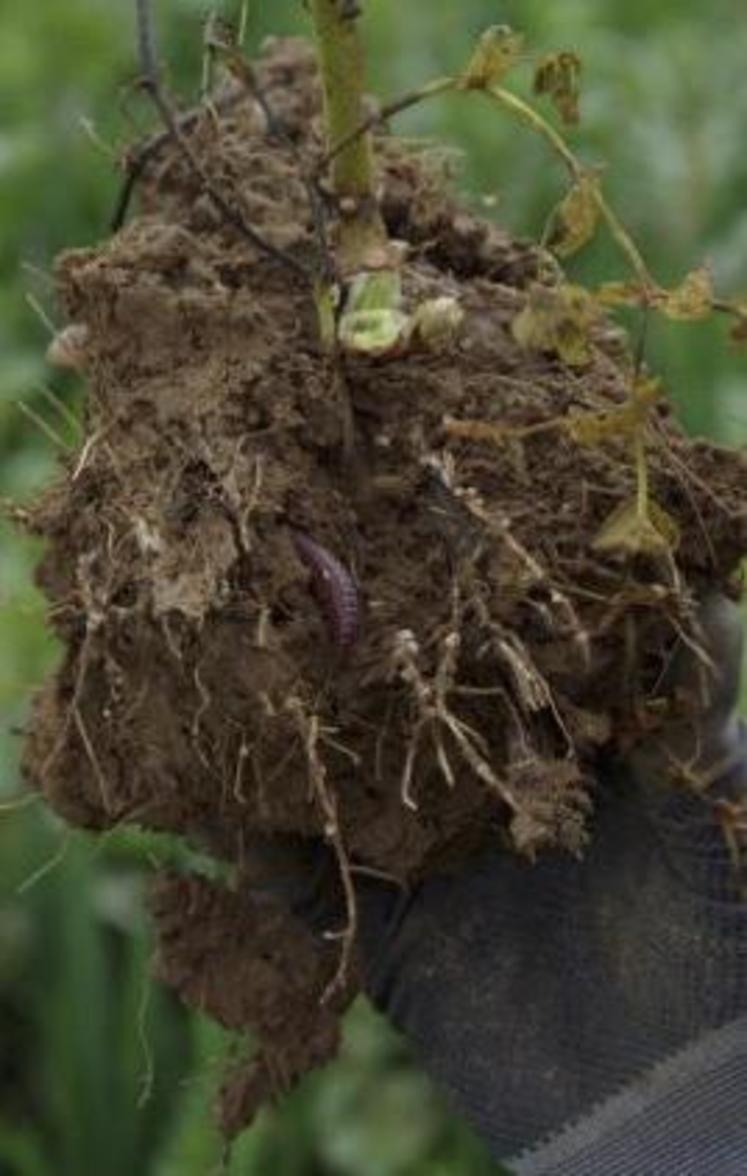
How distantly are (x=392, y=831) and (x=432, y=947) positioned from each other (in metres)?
0.13

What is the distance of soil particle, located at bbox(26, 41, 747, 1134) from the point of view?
A: 3.69ft

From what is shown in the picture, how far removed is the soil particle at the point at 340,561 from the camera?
44.3 inches

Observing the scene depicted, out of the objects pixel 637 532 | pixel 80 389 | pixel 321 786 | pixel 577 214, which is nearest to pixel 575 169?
pixel 577 214

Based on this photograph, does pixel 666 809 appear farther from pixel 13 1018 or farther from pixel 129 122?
pixel 13 1018

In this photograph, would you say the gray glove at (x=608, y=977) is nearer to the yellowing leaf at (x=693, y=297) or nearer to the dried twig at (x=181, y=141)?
the yellowing leaf at (x=693, y=297)

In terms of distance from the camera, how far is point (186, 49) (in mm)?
3223

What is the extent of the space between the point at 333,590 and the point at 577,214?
211 mm

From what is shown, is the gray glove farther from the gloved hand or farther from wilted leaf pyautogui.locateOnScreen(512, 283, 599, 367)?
wilted leaf pyautogui.locateOnScreen(512, 283, 599, 367)

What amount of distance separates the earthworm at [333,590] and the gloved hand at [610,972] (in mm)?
166

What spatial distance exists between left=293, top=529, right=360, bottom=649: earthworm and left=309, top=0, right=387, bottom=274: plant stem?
137 millimetres

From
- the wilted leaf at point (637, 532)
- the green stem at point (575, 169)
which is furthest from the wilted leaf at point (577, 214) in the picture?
the wilted leaf at point (637, 532)

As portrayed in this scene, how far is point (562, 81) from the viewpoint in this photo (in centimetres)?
111

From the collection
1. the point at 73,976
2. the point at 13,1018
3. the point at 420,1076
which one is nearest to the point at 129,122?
the point at 73,976

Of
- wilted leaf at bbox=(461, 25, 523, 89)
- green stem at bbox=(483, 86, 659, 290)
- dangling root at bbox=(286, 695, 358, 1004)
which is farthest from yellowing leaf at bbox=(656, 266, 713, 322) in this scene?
dangling root at bbox=(286, 695, 358, 1004)
